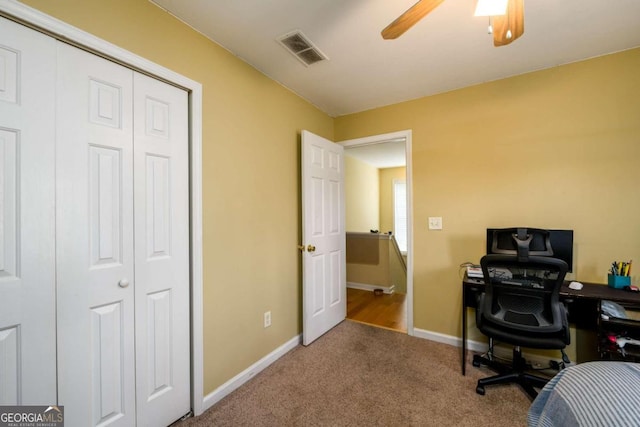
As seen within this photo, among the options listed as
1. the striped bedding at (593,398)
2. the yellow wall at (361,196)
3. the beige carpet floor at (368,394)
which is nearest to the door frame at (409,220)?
the beige carpet floor at (368,394)

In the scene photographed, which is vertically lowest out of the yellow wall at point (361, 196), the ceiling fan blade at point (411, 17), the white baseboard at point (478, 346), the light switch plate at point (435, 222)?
the white baseboard at point (478, 346)

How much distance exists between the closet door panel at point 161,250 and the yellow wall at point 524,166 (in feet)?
6.92

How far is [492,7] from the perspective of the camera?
1105 mm

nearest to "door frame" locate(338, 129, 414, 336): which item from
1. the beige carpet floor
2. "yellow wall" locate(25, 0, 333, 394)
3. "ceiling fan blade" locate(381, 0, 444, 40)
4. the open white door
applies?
the beige carpet floor

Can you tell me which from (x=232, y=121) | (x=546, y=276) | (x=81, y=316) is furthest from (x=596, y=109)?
(x=81, y=316)

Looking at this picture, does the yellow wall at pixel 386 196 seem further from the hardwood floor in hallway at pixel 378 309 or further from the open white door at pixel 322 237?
the open white door at pixel 322 237

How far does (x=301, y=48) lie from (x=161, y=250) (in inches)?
64.5

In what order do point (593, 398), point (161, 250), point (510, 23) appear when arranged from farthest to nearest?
1. point (161, 250)
2. point (510, 23)
3. point (593, 398)

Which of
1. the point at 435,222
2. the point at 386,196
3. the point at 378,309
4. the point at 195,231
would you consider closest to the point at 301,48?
the point at 195,231

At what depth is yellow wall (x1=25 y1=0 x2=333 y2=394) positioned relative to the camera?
141cm

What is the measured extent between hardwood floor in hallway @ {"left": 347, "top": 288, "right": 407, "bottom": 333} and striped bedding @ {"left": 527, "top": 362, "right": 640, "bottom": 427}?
1.96 meters

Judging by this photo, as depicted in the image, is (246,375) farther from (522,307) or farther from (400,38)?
(400,38)

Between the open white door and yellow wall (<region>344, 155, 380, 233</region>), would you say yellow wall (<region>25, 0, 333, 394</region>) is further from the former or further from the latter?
yellow wall (<region>344, 155, 380, 233</region>)

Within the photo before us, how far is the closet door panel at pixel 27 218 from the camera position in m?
1.01
